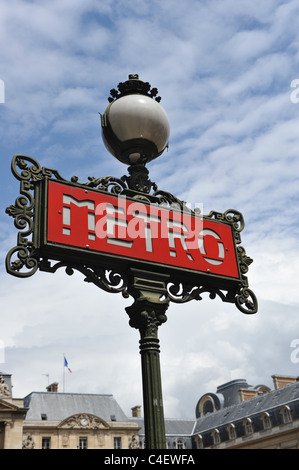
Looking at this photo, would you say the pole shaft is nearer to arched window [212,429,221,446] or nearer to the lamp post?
the lamp post

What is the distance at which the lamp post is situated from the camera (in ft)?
16.9

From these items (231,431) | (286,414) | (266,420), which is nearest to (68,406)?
(231,431)

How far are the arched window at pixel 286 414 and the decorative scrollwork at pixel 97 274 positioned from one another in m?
50.8

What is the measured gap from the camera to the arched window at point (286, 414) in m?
51.7

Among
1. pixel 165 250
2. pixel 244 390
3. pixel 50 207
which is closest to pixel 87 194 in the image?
pixel 50 207

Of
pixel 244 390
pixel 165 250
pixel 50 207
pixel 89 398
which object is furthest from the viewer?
pixel 244 390

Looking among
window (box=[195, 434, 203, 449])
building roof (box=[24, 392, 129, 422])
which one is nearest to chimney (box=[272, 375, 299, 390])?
window (box=[195, 434, 203, 449])

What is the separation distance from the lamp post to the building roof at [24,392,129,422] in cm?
5255

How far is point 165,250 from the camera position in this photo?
5.90 meters

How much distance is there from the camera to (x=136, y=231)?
5.81m

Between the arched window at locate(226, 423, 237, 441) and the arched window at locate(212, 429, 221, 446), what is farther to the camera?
the arched window at locate(212, 429, 221, 446)

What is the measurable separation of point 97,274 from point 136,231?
66 centimetres
